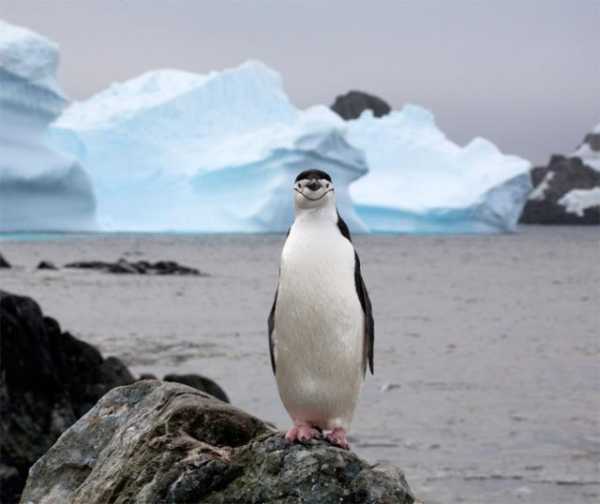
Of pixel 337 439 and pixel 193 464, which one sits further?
pixel 337 439

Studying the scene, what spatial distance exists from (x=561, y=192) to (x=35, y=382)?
11526cm

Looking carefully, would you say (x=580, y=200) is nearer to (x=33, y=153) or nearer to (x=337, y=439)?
(x=33, y=153)

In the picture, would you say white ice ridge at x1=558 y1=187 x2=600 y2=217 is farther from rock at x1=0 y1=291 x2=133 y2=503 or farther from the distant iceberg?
rock at x1=0 y1=291 x2=133 y2=503

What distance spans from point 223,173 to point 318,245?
44.0 m

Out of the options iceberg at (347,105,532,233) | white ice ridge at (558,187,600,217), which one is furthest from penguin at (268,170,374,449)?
white ice ridge at (558,187,600,217)

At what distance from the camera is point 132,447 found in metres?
3.59

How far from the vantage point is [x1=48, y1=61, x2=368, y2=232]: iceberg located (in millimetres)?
46094

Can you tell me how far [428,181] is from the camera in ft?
190

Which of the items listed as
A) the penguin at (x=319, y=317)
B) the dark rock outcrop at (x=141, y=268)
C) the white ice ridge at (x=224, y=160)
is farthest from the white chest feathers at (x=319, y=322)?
the white ice ridge at (x=224, y=160)

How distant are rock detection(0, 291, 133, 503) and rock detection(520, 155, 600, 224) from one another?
11181 centimetres

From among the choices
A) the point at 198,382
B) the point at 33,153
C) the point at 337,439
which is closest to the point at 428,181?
the point at 33,153

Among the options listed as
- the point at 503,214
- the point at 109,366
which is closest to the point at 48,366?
the point at 109,366

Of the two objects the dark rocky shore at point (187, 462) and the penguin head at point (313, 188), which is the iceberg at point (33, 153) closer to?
the dark rocky shore at point (187, 462)

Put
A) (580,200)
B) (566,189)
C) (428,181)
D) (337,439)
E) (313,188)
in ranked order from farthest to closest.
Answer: (566,189) → (580,200) → (428,181) → (313,188) → (337,439)
